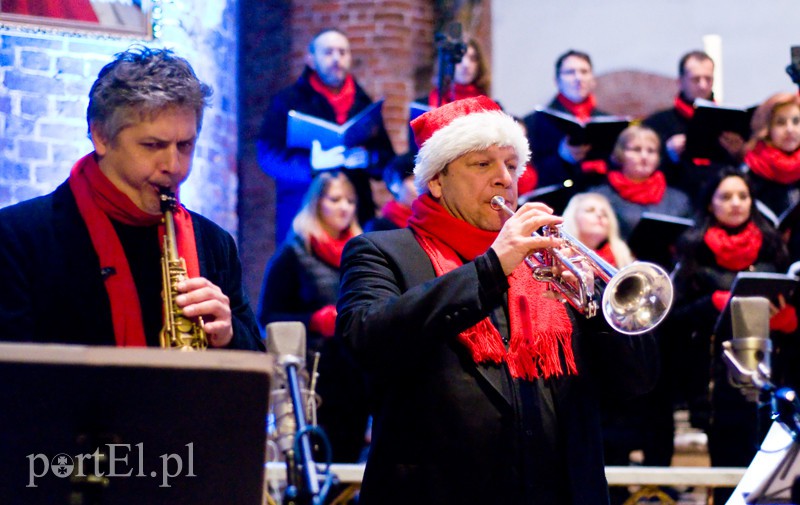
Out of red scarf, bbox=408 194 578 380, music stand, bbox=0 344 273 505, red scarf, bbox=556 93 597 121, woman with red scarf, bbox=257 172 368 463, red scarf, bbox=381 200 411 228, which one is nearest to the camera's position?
music stand, bbox=0 344 273 505

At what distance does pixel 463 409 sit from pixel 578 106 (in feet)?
13.2

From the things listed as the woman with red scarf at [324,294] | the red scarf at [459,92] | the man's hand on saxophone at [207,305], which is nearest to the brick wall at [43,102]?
the woman with red scarf at [324,294]

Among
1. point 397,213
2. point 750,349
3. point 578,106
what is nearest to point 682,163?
point 578,106

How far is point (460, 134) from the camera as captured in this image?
282cm

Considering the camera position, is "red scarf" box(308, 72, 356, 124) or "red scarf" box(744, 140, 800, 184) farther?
"red scarf" box(308, 72, 356, 124)

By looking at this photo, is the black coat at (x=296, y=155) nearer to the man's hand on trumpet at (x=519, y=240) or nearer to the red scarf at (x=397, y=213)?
the red scarf at (x=397, y=213)

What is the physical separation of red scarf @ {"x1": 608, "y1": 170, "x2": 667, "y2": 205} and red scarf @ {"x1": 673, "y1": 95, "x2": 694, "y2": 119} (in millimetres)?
621

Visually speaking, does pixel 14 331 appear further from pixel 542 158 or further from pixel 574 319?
pixel 542 158

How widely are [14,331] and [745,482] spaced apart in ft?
6.86

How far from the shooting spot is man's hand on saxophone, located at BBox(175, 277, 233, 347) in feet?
7.39

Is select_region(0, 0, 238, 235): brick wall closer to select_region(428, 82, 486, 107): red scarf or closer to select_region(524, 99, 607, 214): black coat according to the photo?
select_region(428, 82, 486, 107): red scarf

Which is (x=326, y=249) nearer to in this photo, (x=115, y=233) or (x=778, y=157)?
(x=778, y=157)

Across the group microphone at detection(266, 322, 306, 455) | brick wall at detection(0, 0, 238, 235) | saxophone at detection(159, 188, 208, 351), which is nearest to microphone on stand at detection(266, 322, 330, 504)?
microphone at detection(266, 322, 306, 455)

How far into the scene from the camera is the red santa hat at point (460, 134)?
2801mm
